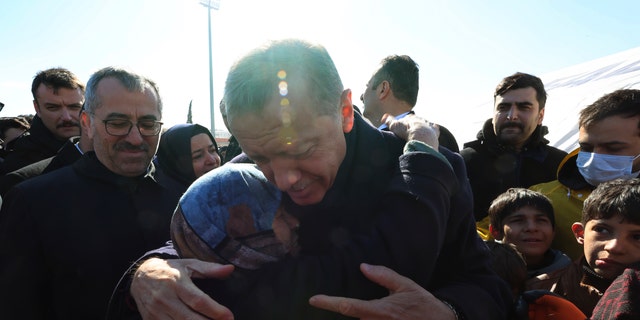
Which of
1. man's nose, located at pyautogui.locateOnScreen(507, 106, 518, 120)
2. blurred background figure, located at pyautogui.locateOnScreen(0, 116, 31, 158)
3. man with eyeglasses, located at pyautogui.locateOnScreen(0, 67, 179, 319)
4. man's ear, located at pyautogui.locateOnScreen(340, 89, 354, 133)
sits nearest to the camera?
man's ear, located at pyautogui.locateOnScreen(340, 89, 354, 133)

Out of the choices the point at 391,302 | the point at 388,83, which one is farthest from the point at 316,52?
the point at 388,83

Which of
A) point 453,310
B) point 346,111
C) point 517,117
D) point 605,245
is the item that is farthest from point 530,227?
point 346,111

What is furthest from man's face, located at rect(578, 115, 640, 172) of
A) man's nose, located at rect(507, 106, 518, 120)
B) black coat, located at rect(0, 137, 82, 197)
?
black coat, located at rect(0, 137, 82, 197)

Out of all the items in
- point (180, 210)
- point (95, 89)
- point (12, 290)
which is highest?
point (95, 89)

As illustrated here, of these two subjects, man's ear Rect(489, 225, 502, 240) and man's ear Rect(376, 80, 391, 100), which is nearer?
man's ear Rect(489, 225, 502, 240)

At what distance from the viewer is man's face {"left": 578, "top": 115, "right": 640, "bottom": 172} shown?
2.81m

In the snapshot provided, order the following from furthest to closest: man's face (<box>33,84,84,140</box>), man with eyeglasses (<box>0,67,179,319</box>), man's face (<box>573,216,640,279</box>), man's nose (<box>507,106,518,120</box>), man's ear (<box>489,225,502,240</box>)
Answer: man's face (<box>33,84,84,140</box>) → man's nose (<box>507,106,518,120</box>) → man's ear (<box>489,225,502,240</box>) → man with eyeglasses (<box>0,67,179,319</box>) → man's face (<box>573,216,640,279</box>)

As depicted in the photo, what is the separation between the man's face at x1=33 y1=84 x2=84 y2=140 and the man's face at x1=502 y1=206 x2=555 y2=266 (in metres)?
4.23

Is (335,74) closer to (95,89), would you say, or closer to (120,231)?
(120,231)

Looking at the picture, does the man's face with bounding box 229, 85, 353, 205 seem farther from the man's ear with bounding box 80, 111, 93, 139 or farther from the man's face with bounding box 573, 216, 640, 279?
the man's ear with bounding box 80, 111, 93, 139

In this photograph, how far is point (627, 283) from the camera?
1404 millimetres

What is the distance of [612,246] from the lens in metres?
2.03

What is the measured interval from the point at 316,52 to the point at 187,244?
699mm

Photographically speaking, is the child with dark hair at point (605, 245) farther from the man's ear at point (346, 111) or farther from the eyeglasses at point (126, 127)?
the eyeglasses at point (126, 127)
